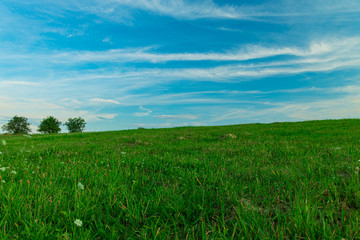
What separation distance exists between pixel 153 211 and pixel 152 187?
881mm

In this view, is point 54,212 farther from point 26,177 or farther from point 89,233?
point 26,177

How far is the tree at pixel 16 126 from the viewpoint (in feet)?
266

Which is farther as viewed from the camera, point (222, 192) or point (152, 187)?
point (152, 187)

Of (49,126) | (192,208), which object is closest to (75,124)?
(49,126)

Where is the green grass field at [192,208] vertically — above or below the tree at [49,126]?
below

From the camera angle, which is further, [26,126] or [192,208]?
[26,126]

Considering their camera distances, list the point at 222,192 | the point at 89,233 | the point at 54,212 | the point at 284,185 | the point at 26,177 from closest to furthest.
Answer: the point at 89,233 → the point at 54,212 → the point at 222,192 → the point at 284,185 → the point at 26,177

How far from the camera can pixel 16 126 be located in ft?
268

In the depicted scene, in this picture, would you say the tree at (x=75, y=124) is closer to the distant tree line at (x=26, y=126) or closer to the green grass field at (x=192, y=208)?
the distant tree line at (x=26, y=126)

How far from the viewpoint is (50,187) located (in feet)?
10.9

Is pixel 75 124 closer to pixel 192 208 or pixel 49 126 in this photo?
pixel 49 126

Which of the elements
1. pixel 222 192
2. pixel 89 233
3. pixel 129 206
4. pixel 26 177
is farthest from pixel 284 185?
pixel 26 177

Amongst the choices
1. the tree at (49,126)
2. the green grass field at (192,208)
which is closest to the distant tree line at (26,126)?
the tree at (49,126)

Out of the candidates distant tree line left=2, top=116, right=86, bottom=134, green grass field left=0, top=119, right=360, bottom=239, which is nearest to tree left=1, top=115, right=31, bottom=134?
distant tree line left=2, top=116, right=86, bottom=134
